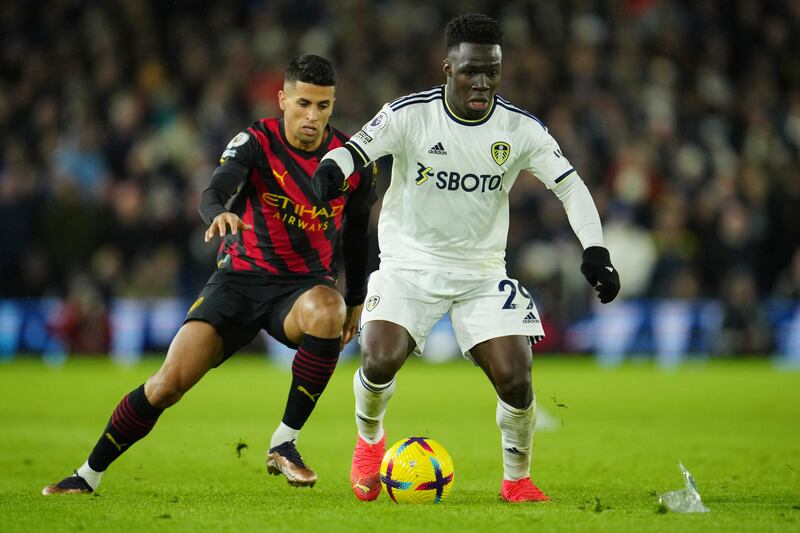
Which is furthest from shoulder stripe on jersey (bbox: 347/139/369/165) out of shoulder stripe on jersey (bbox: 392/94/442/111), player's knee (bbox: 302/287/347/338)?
player's knee (bbox: 302/287/347/338)

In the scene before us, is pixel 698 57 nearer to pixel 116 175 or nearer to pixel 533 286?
pixel 533 286

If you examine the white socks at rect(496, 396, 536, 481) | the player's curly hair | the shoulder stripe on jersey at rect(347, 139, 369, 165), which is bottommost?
A: the white socks at rect(496, 396, 536, 481)

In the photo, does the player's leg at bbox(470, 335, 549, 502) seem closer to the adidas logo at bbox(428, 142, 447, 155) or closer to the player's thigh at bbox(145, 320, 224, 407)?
the adidas logo at bbox(428, 142, 447, 155)

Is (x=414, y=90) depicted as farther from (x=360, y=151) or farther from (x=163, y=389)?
(x=163, y=389)

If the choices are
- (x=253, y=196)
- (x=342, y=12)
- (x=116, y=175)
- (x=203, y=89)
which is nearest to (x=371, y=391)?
(x=253, y=196)

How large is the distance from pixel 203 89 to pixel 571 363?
22.8 ft

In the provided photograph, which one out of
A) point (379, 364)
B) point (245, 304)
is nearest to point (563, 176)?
point (379, 364)

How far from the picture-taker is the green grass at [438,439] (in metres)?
5.61

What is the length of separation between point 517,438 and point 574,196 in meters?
1.31

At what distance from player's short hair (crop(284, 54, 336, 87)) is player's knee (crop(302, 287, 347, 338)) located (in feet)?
3.98

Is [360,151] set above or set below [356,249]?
above

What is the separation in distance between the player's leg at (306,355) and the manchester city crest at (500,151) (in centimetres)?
121

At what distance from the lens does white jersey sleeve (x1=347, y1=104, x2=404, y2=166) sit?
6426 millimetres

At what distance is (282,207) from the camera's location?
23.1 feet
